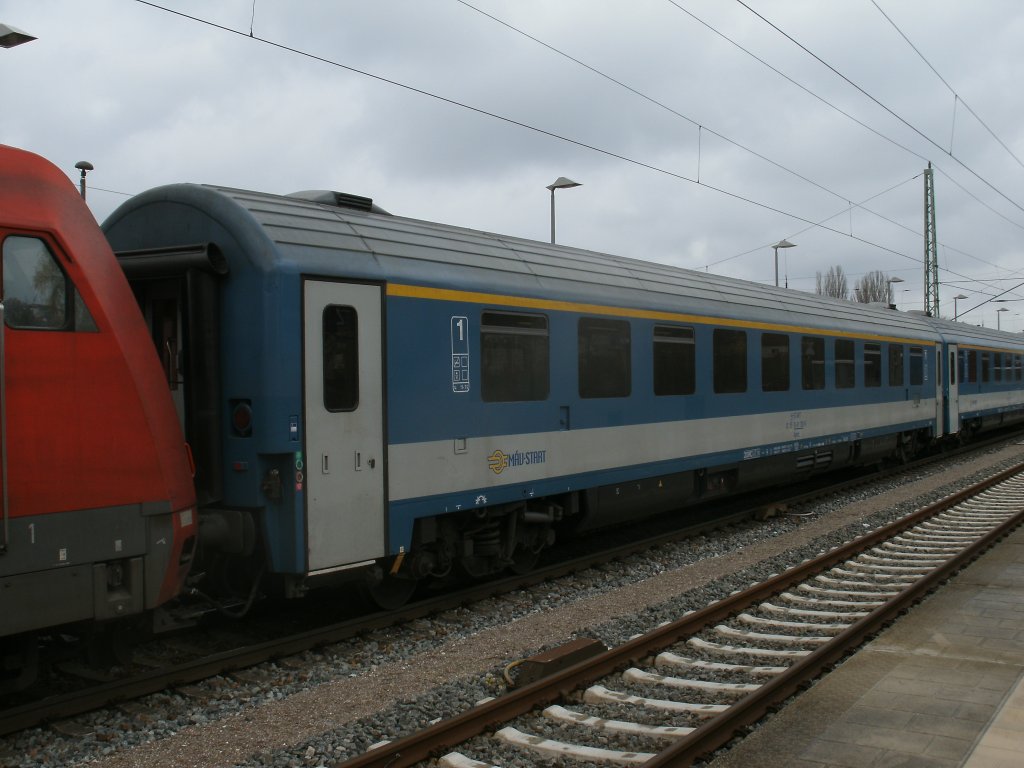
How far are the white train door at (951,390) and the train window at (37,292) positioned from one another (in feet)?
66.2

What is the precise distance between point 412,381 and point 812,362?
29.5 ft

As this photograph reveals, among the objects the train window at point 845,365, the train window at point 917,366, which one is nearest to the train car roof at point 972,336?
the train window at point 917,366

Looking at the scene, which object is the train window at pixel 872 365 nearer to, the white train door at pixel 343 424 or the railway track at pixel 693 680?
the railway track at pixel 693 680

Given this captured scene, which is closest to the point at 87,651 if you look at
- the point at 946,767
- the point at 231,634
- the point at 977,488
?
the point at 231,634

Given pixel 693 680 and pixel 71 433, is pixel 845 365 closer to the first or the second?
pixel 693 680

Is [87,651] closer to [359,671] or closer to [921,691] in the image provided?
[359,671]

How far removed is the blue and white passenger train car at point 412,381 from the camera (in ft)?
21.4

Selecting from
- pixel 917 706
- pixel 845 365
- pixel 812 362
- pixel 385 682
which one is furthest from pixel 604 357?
pixel 845 365

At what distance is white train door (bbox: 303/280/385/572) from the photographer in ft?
21.7

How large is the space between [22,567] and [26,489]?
0.40 m

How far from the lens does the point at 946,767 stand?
4.36 meters

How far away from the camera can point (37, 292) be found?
5.06m

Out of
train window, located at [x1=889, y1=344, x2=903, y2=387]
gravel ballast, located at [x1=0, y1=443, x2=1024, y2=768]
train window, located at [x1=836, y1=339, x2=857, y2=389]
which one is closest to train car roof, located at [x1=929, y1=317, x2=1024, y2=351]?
train window, located at [x1=889, y1=344, x2=903, y2=387]

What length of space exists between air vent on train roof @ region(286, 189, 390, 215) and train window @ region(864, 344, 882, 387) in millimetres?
11228
